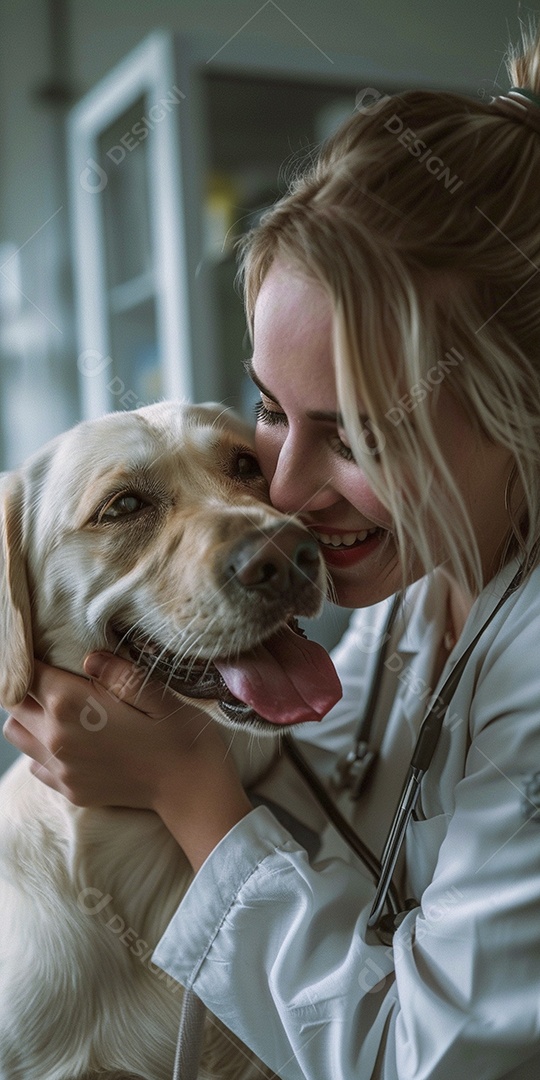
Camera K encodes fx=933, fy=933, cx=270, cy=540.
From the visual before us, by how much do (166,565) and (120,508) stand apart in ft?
0.39

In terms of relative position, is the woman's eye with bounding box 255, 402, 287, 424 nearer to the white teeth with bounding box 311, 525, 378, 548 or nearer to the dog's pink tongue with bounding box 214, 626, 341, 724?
the white teeth with bounding box 311, 525, 378, 548

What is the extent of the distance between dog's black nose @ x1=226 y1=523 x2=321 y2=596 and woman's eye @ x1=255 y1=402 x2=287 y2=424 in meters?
0.21

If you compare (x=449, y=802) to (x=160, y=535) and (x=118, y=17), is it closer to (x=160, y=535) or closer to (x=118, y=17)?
(x=160, y=535)

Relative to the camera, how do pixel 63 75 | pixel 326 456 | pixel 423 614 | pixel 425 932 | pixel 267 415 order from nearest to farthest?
pixel 425 932
pixel 326 456
pixel 267 415
pixel 423 614
pixel 63 75

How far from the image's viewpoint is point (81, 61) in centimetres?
349

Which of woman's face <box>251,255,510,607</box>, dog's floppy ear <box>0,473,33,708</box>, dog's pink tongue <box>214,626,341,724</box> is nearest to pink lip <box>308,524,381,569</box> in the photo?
woman's face <box>251,255,510,607</box>

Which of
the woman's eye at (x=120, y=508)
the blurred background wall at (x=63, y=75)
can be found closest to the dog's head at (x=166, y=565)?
the woman's eye at (x=120, y=508)

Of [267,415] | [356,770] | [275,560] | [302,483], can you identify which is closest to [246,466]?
[267,415]

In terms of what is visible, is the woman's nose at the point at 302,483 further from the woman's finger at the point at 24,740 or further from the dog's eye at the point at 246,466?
the woman's finger at the point at 24,740

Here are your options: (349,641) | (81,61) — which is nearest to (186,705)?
(349,641)

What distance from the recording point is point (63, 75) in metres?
3.48

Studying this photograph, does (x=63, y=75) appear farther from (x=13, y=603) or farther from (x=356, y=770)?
(x=356, y=770)

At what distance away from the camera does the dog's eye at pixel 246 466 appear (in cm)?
120

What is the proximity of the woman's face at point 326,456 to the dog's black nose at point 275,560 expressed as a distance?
90 millimetres
